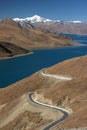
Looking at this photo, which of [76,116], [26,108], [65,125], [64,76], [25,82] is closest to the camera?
[65,125]

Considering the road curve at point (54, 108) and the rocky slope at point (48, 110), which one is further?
the road curve at point (54, 108)

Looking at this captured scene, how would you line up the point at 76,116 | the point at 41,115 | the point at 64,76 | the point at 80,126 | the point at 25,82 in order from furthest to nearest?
1. the point at 25,82
2. the point at 64,76
3. the point at 41,115
4. the point at 76,116
5. the point at 80,126

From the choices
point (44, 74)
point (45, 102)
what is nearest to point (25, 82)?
point (44, 74)

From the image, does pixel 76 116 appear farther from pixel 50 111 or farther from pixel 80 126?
pixel 50 111

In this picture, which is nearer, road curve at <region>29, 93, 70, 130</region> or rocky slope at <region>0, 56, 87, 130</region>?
rocky slope at <region>0, 56, 87, 130</region>

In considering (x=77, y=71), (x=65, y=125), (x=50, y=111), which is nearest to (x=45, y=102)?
(x=50, y=111)

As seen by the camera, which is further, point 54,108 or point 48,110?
point 54,108

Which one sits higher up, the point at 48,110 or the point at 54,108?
the point at 48,110

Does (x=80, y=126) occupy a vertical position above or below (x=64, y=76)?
above

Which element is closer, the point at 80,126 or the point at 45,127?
the point at 80,126
